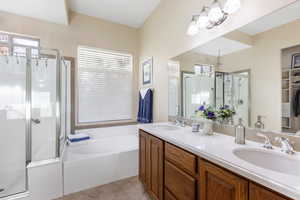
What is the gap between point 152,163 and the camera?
5.31 ft

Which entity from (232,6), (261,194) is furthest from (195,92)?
(261,194)

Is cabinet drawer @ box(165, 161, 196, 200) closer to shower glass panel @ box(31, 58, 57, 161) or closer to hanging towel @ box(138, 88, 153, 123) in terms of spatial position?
hanging towel @ box(138, 88, 153, 123)

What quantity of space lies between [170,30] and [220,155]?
2.06 metres

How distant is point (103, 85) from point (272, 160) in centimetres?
287

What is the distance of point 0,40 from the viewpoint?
7.40 feet

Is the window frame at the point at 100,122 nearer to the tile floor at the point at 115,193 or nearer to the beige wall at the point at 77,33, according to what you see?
the beige wall at the point at 77,33

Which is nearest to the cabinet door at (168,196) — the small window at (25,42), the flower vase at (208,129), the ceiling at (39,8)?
the flower vase at (208,129)

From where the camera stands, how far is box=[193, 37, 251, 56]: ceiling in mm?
1398

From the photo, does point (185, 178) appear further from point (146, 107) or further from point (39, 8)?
point (39, 8)

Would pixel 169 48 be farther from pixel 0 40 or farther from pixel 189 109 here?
pixel 0 40

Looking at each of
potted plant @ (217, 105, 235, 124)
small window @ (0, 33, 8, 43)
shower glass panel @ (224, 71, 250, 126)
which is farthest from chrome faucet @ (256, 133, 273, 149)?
small window @ (0, 33, 8, 43)

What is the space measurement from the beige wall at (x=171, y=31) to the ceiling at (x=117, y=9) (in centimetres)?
17

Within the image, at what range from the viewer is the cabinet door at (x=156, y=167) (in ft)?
4.77

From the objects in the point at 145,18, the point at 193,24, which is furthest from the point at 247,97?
the point at 145,18
